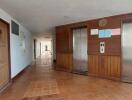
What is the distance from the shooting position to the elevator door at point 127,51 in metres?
4.85

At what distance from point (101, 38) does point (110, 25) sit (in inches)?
23.1

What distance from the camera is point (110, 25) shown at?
16.7ft

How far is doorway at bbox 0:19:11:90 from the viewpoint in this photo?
156 inches

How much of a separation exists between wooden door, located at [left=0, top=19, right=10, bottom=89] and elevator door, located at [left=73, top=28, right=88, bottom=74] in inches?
122

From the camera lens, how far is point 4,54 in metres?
4.21

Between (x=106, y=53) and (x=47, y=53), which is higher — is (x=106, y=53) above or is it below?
above

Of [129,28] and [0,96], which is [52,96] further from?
[129,28]

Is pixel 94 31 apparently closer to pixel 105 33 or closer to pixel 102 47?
pixel 105 33

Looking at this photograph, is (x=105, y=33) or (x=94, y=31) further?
(x=94, y=31)

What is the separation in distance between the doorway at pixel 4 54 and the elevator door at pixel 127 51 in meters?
3.91

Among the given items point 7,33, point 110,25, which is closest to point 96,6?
point 110,25

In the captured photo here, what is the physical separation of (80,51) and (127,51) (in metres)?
2.07

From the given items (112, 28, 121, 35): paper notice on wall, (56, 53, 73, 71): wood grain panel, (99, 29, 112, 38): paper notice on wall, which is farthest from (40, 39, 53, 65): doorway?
(112, 28, 121, 35): paper notice on wall

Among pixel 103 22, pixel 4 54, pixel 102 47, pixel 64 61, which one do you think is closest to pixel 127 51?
pixel 102 47
